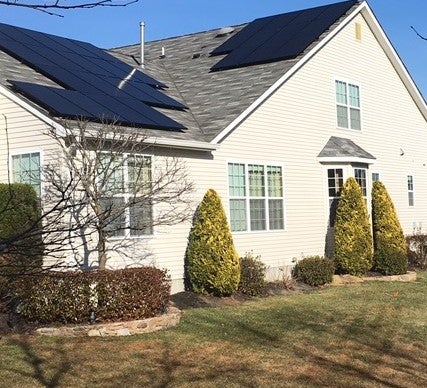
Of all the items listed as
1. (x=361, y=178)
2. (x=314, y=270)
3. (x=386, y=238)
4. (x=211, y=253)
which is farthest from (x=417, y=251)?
(x=211, y=253)

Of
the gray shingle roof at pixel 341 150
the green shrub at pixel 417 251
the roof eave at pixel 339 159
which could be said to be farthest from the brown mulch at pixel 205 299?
the green shrub at pixel 417 251

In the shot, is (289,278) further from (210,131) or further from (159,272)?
(159,272)

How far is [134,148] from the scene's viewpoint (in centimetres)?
1366

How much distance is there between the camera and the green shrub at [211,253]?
14945 millimetres

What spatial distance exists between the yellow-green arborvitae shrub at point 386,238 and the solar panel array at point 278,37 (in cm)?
457

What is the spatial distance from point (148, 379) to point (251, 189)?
31.2 ft

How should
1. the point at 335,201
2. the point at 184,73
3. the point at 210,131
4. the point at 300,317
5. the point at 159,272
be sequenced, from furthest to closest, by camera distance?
the point at 184,73 → the point at 335,201 → the point at 210,131 → the point at 300,317 → the point at 159,272

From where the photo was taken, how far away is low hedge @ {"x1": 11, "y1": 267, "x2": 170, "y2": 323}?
10.9 metres

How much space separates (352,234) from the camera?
1856 cm

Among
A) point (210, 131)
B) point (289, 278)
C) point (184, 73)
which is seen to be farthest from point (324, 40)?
point (289, 278)

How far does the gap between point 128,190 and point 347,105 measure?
990 cm

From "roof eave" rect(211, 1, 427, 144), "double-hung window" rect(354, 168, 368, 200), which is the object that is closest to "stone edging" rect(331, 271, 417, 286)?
"double-hung window" rect(354, 168, 368, 200)

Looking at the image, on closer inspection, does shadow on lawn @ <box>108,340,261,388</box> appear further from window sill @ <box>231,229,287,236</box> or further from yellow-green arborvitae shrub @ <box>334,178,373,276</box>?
yellow-green arborvitae shrub @ <box>334,178,373,276</box>

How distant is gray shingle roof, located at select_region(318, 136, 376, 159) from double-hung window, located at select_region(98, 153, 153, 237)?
6778 millimetres
